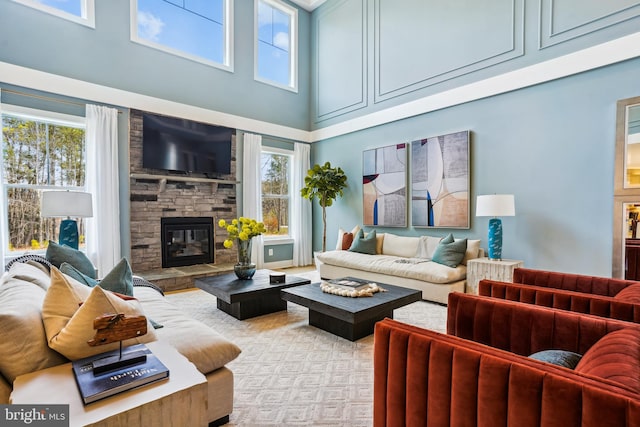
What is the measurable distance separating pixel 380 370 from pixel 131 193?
4.57 metres

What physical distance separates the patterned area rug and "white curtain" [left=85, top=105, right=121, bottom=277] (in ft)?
5.95

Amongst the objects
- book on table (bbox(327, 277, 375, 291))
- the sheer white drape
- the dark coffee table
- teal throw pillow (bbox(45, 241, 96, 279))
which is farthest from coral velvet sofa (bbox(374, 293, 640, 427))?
the sheer white drape

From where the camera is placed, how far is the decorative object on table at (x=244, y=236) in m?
3.38

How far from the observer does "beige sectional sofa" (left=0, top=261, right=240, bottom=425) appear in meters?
1.13

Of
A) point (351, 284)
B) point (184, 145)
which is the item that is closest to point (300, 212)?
point (184, 145)

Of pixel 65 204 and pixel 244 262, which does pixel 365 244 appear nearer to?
pixel 244 262

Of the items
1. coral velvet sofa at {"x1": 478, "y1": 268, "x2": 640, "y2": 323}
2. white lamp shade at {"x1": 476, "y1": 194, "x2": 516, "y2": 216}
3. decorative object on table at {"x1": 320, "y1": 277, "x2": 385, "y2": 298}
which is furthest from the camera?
white lamp shade at {"x1": 476, "y1": 194, "x2": 516, "y2": 216}

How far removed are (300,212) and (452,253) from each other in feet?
10.8

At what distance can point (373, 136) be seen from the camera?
5664 mm

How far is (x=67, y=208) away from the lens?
313cm

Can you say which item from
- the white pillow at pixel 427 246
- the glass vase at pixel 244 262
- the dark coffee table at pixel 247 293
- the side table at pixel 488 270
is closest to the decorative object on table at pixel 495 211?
the side table at pixel 488 270

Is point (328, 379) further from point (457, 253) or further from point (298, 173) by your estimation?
point (298, 173)

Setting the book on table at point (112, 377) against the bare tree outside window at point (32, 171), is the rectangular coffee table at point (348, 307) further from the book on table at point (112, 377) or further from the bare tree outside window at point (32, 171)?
the bare tree outside window at point (32, 171)

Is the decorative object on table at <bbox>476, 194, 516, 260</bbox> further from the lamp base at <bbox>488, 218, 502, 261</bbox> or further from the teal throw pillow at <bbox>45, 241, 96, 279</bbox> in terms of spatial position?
the teal throw pillow at <bbox>45, 241, 96, 279</bbox>
